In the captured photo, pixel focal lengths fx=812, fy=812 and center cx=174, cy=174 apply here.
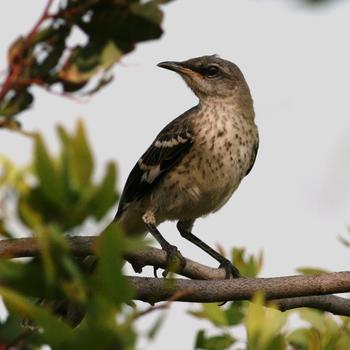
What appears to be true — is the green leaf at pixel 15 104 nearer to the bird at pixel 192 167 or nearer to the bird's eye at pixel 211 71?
the bird at pixel 192 167

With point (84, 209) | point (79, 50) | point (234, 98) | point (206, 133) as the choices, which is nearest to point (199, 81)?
point (234, 98)

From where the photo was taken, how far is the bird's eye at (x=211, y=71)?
Result: 7.86 meters

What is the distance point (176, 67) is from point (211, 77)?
17.7 inches

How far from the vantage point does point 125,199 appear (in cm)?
712

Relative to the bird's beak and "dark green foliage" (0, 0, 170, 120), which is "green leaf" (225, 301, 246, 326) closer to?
"dark green foliage" (0, 0, 170, 120)

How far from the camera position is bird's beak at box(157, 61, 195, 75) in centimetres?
754

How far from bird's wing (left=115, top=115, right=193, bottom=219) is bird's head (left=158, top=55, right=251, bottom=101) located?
0.49m

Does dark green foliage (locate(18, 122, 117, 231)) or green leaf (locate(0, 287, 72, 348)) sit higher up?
dark green foliage (locate(18, 122, 117, 231))

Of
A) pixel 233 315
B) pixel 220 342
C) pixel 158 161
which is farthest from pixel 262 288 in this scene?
pixel 158 161

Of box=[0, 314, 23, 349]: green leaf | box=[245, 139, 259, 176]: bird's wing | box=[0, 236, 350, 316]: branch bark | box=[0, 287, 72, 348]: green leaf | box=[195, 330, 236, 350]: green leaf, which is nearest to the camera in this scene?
box=[0, 287, 72, 348]: green leaf

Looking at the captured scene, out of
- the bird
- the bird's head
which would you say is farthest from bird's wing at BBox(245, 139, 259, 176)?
the bird's head

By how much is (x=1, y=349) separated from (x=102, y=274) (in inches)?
13.4

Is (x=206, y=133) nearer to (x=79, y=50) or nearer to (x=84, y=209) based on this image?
(x=79, y=50)

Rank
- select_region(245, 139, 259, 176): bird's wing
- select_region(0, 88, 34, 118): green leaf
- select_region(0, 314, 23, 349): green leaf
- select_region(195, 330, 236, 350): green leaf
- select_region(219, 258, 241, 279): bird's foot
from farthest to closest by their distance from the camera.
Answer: select_region(245, 139, 259, 176): bird's wing → select_region(219, 258, 241, 279): bird's foot → select_region(195, 330, 236, 350): green leaf → select_region(0, 88, 34, 118): green leaf → select_region(0, 314, 23, 349): green leaf
